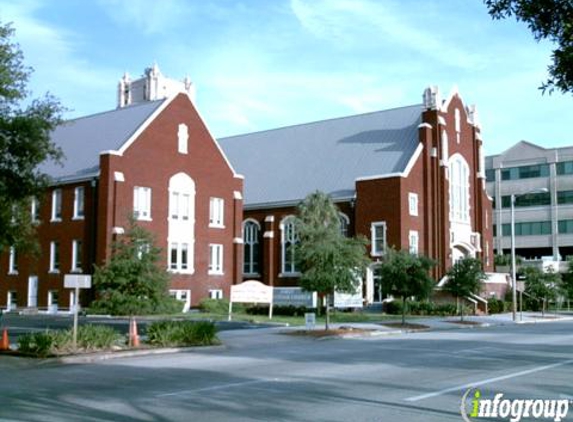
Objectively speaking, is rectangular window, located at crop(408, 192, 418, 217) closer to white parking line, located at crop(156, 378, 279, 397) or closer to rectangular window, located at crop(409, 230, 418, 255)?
rectangular window, located at crop(409, 230, 418, 255)

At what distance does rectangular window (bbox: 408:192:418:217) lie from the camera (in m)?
55.0

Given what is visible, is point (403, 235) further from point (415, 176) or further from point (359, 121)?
point (359, 121)

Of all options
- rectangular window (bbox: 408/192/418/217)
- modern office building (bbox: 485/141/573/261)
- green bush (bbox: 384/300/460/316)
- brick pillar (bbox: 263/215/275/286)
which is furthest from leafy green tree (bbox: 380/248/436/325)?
modern office building (bbox: 485/141/573/261)

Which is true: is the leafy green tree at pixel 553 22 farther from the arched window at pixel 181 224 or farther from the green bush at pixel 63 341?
the arched window at pixel 181 224

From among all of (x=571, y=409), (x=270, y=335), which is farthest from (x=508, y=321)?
(x=571, y=409)

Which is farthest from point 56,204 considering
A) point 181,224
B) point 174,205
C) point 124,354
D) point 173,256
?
point 124,354

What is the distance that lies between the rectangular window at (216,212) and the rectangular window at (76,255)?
9.47 meters

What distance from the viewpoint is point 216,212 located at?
5328cm

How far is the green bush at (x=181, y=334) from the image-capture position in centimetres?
2359

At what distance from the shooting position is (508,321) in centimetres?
4397

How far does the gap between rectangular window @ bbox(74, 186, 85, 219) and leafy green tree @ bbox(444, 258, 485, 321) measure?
23.3m

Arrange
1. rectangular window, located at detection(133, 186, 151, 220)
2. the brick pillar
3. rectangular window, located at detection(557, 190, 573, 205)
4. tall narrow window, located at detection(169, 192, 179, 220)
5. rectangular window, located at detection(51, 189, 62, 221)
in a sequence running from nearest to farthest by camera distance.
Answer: rectangular window, located at detection(133, 186, 151, 220) < rectangular window, located at detection(51, 189, 62, 221) < tall narrow window, located at detection(169, 192, 179, 220) < the brick pillar < rectangular window, located at detection(557, 190, 573, 205)

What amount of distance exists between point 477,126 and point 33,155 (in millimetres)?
47835

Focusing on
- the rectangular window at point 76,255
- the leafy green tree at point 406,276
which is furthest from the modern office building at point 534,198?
the rectangular window at point 76,255
